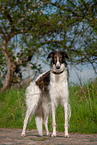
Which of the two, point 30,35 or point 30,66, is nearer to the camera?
point 30,35

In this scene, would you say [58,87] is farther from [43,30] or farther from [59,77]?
[43,30]

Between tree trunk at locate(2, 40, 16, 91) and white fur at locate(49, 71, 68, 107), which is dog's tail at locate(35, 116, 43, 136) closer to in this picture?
white fur at locate(49, 71, 68, 107)

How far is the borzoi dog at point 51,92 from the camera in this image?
5.80 metres

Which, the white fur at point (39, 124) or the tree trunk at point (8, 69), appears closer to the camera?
the white fur at point (39, 124)

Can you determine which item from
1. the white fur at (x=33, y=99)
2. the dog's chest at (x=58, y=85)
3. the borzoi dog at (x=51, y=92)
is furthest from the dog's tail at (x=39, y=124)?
the dog's chest at (x=58, y=85)

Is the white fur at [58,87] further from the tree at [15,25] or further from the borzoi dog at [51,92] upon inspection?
the tree at [15,25]

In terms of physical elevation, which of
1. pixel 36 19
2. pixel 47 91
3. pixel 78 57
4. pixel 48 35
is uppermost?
pixel 36 19

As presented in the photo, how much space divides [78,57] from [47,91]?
7.90 m

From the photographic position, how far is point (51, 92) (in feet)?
19.4

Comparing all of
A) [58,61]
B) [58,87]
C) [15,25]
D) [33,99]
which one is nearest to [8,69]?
[15,25]

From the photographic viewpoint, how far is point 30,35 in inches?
611

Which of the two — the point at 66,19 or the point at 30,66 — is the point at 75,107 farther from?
the point at 30,66

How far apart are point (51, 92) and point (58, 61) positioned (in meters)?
0.86

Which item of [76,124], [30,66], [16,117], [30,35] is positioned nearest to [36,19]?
[30,35]
